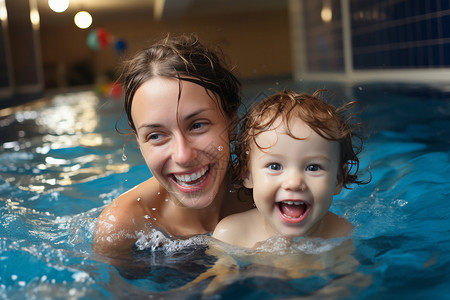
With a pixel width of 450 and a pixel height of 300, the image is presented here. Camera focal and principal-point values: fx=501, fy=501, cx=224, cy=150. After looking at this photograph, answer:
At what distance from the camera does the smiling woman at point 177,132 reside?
1.68 metres

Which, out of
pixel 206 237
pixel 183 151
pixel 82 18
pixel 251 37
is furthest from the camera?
pixel 251 37

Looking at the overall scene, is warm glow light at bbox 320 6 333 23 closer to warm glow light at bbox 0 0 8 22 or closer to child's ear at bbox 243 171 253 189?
warm glow light at bbox 0 0 8 22

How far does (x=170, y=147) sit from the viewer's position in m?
1.70

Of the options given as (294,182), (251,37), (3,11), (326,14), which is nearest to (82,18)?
(3,11)

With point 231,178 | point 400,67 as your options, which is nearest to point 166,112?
point 231,178

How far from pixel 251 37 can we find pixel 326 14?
10.5 meters

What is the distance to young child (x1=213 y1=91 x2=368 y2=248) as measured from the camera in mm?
1517

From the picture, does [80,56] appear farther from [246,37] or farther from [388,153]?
[388,153]

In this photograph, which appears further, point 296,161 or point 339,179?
point 339,179

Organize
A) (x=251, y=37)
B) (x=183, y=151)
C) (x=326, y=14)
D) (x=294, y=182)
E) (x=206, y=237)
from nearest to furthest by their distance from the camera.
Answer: (x=294, y=182) < (x=183, y=151) < (x=206, y=237) < (x=326, y=14) < (x=251, y=37)

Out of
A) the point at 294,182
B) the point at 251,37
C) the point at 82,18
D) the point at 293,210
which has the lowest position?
the point at 293,210

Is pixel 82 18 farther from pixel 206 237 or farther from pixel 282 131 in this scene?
pixel 282 131

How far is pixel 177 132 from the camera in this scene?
1.67m

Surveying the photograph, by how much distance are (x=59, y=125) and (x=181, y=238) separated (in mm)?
4907
